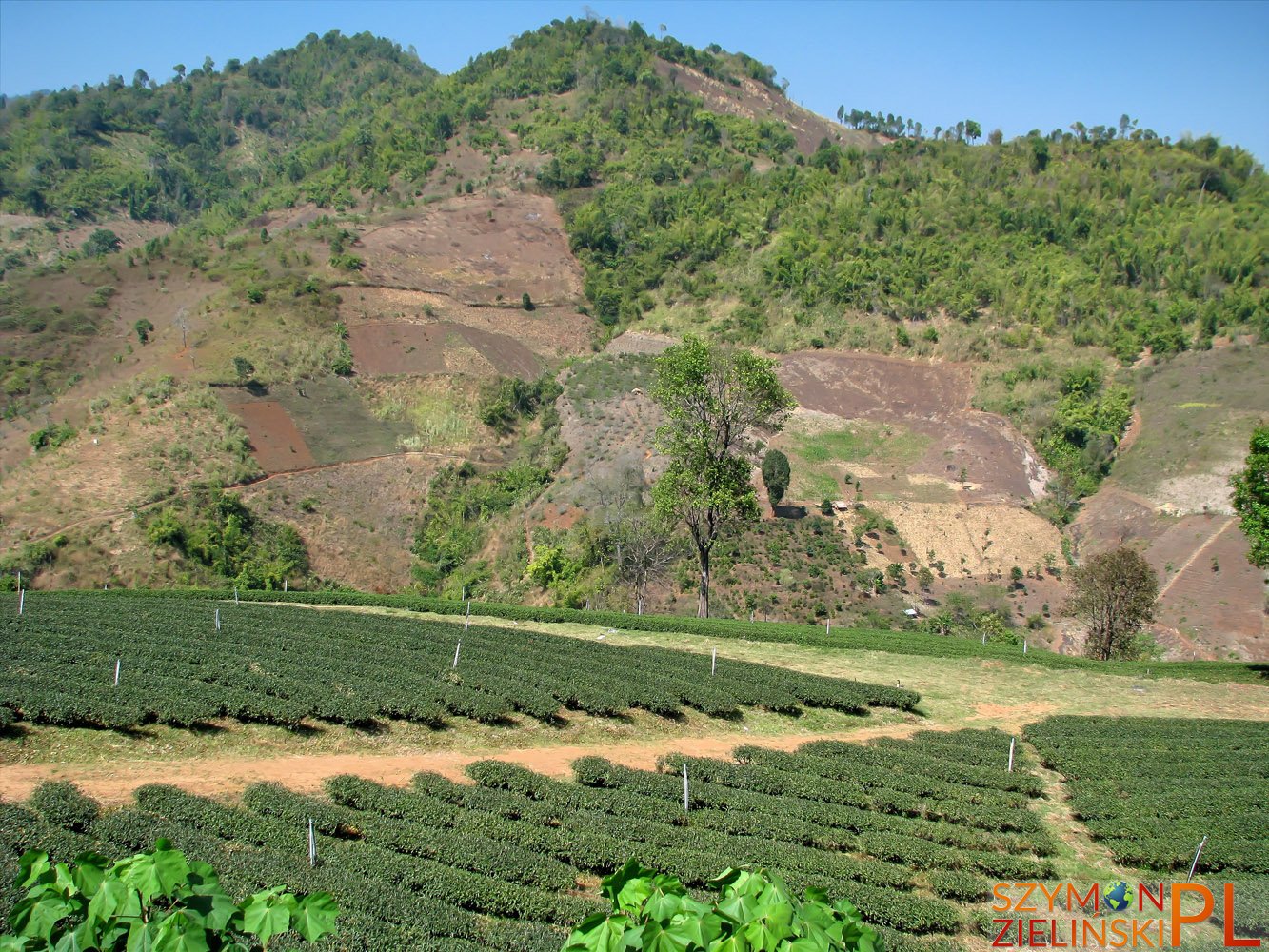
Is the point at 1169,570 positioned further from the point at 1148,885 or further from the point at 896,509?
the point at 1148,885

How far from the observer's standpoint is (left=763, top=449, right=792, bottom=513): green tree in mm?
54656

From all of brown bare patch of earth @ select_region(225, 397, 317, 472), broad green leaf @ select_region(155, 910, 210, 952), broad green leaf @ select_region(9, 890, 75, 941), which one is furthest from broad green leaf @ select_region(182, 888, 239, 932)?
brown bare patch of earth @ select_region(225, 397, 317, 472)

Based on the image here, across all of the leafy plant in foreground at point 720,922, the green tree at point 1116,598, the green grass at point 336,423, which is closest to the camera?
the leafy plant in foreground at point 720,922

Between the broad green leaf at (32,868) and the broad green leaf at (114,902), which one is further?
the broad green leaf at (32,868)

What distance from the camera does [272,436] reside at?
59.1 m

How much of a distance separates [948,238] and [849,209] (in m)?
9.76

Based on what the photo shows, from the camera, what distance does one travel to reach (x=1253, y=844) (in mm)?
17703

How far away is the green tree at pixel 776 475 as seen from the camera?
5466cm

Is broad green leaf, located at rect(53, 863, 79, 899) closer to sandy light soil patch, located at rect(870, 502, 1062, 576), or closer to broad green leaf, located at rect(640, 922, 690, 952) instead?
broad green leaf, located at rect(640, 922, 690, 952)

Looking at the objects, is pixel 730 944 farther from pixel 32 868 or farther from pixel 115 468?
pixel 115 468

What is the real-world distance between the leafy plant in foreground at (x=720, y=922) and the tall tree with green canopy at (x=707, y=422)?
30.8 m

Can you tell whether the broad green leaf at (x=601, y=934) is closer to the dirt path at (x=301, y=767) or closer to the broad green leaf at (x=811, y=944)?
the broad green leaf at (x=811, y=944)

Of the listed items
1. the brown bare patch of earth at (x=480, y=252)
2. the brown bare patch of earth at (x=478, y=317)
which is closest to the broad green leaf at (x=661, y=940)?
the brown bare patch of earth at (x=478, y=317)

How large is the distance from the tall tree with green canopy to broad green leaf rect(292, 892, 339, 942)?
102 feet
